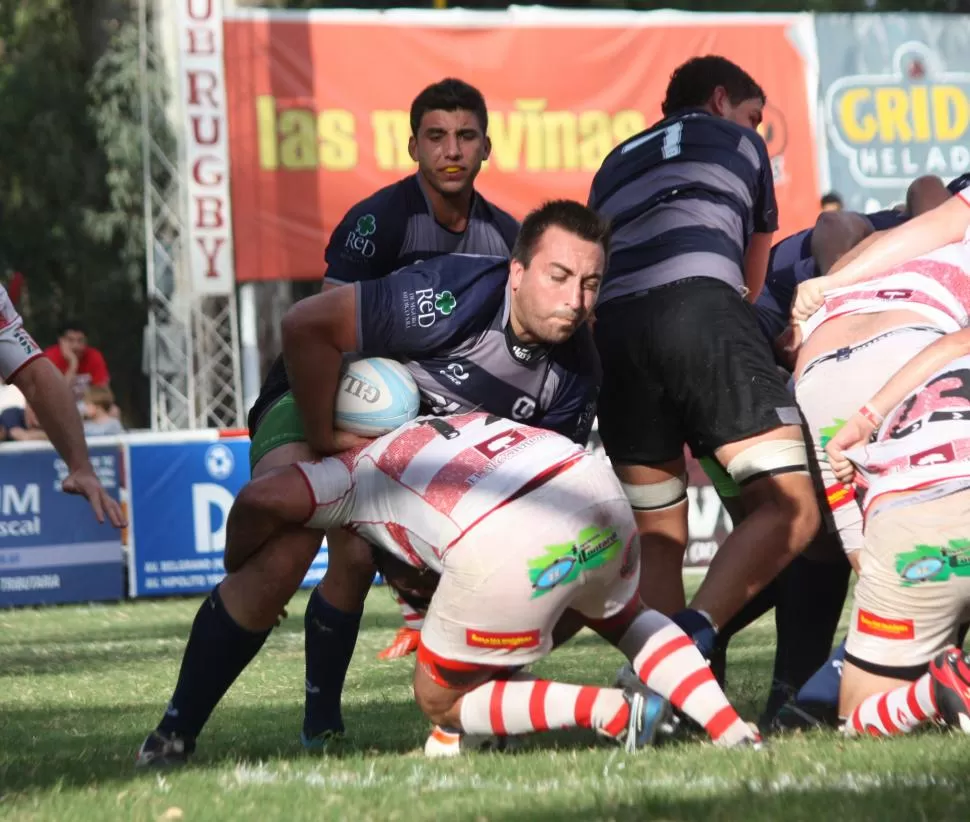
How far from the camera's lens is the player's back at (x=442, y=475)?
450cm

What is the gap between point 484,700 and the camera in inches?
183

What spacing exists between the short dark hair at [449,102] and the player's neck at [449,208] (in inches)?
18.7

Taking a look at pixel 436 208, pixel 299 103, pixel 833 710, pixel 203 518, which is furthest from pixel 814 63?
pixel 833 710

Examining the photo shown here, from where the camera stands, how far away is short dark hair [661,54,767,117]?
6367mm

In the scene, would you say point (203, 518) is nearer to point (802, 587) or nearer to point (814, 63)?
point (802, 587)

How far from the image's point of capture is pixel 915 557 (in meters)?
4.75

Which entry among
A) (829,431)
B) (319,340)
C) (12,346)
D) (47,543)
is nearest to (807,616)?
(829,431)

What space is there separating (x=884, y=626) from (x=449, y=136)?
2903 millimetres

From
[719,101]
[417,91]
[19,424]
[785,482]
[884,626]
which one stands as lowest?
[19,424]

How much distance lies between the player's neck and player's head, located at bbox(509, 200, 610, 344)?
1.74 meters

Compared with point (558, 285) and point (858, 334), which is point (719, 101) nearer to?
point (858, 334)

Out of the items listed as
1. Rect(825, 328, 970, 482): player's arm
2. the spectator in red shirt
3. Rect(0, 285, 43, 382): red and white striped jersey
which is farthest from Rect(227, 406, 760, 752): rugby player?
the spectator in red shirt

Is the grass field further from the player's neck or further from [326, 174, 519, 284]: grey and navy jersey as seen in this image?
the player's neck

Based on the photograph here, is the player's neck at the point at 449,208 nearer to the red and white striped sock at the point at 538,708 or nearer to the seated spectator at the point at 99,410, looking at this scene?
the red and white striped sock at the point at 538,708
